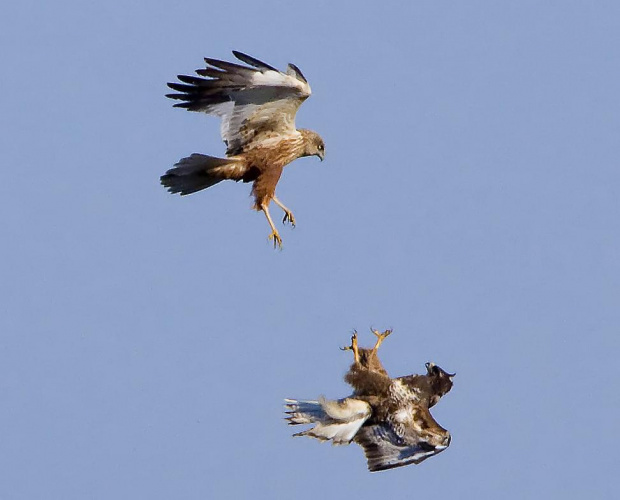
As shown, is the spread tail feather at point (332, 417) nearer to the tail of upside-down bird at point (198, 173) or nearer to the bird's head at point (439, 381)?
the bird's head at point (439, 381)

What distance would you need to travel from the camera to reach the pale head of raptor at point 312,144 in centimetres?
1356

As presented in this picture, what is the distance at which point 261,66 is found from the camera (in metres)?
12.5

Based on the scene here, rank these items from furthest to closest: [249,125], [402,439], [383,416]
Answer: [249,125] < [383,416] < [402,439]

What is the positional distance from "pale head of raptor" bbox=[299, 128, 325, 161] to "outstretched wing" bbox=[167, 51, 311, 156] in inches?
8.3

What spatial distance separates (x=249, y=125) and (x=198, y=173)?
2.84ft

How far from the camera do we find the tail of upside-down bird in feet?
41.0

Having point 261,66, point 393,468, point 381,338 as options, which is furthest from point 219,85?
point 393,468

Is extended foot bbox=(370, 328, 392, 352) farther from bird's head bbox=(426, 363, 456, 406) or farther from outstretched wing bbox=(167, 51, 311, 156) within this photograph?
outstretched wing bbox=(167, 51, 311, 156)

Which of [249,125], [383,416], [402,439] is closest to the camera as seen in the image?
[402,439]

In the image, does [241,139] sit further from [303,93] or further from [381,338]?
[381,338]

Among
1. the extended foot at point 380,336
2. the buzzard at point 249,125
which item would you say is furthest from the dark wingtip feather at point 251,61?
the extended foot at point 380,336

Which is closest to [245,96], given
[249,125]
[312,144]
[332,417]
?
[249,125]

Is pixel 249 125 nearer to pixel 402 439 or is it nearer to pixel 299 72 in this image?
pixel 299 72

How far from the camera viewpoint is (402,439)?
1167cm
